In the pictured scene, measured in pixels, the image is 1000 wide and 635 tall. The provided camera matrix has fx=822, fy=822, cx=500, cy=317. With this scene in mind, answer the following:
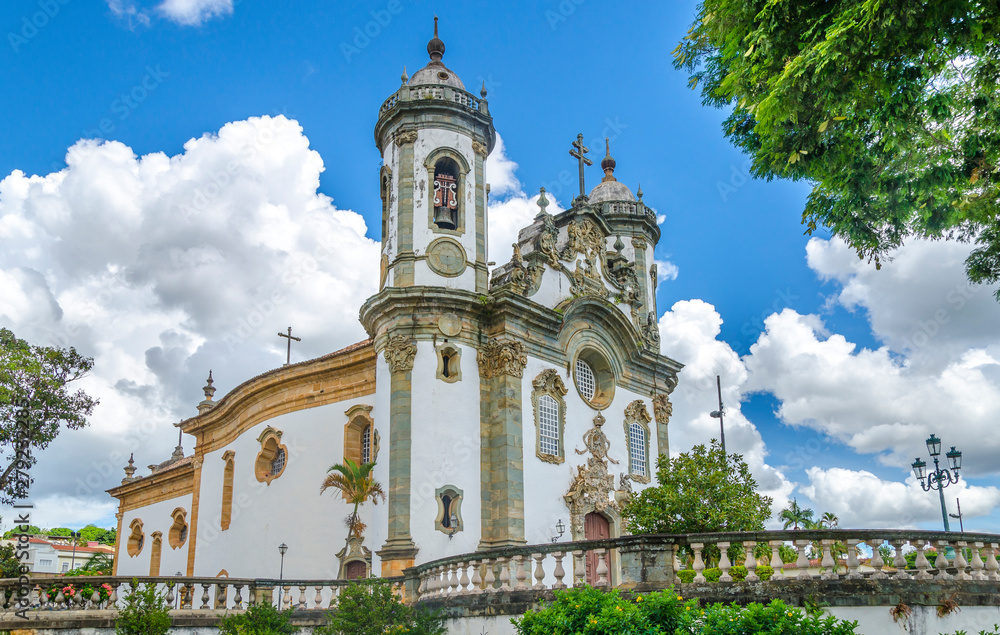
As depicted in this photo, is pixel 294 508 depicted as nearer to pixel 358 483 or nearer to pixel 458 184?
pixel 358 483

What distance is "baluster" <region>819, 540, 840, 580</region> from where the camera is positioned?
1228 cm

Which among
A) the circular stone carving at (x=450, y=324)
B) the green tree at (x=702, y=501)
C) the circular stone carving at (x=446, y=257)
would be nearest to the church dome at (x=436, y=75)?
the circular stone carving at (x=446, y=257)

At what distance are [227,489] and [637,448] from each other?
53.6ft

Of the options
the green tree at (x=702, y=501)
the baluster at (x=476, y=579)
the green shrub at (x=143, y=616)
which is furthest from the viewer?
the green tree at (x=702, y=501)

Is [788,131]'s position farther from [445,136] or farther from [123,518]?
[123,518]

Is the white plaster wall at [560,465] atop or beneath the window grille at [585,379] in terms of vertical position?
beneath

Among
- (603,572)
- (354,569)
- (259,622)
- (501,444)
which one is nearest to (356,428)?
(354,569)

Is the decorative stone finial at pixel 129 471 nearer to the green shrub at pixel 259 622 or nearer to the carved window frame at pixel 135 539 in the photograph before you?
the carved window frame at pixel 135 539

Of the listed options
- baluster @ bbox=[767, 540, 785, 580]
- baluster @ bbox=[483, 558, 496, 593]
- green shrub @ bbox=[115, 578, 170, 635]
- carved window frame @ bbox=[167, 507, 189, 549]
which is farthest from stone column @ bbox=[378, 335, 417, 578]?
carved window frame @ bbox=[167, 507, 189, 549]

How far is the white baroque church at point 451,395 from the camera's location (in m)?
22.8

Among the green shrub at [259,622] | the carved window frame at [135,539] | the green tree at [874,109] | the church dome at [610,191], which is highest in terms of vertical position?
the church dome at [610,191]

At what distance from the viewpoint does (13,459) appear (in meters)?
23.2

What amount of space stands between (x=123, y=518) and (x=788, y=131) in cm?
4455

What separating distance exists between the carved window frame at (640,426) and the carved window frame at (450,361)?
7906mm
